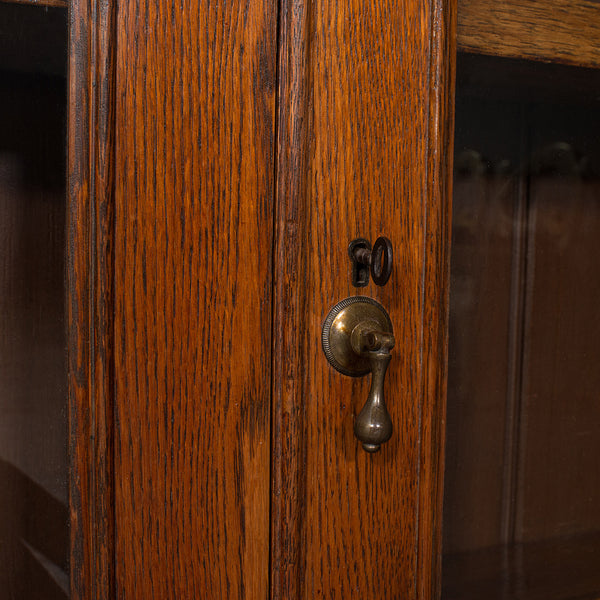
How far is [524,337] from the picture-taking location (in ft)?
1.52

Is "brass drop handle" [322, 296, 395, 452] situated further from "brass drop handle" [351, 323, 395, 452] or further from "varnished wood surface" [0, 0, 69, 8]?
"varnished wood surface" [0, 0, 69, 8]

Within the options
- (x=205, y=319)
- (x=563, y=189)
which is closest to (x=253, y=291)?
(x=205, y=319)

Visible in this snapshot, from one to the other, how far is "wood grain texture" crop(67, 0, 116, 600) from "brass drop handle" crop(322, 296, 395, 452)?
0.15 meters

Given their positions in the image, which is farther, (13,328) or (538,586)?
(538,586)

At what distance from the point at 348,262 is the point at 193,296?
109 mm

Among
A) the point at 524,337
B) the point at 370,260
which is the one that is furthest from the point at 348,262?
the point at 524,337

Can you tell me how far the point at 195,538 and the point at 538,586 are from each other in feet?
0.94

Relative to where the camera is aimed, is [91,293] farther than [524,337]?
No

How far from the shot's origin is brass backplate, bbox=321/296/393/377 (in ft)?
1.30

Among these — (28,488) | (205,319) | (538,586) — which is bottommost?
(538,586)

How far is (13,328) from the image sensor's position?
36 cm

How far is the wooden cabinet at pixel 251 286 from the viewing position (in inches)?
14.2

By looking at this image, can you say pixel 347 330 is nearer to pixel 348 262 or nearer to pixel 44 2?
pixel 348 262

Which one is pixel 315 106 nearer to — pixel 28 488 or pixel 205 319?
pixel 205 319
